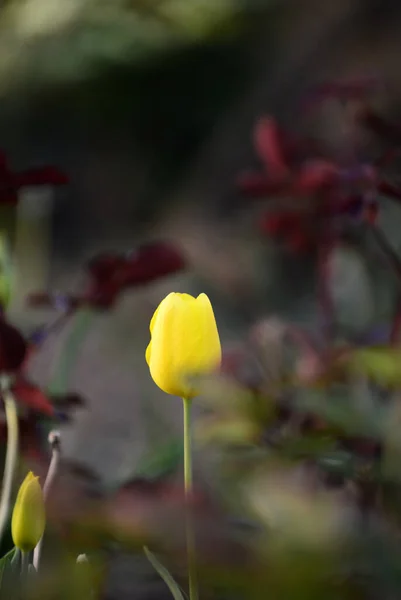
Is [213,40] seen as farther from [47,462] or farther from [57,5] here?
[47,462]

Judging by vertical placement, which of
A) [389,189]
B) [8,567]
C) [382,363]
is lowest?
[8,567]

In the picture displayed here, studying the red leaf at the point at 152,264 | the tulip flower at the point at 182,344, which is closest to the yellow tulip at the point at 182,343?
the tulip flower at the point at 182,344

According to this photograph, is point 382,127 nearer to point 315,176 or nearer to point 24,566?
point 315,176

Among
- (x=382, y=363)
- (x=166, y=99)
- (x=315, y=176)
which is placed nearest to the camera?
(x=382, y=363)

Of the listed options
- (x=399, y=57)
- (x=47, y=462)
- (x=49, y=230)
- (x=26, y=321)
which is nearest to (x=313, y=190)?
(x=47, y=462)

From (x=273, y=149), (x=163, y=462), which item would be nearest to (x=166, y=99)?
(x=273, y=149)

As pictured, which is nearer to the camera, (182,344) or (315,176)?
(182,344)

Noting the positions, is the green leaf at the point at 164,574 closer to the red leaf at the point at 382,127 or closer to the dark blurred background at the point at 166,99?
the red leaf at the point at 382,127

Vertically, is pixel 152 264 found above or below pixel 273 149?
below
